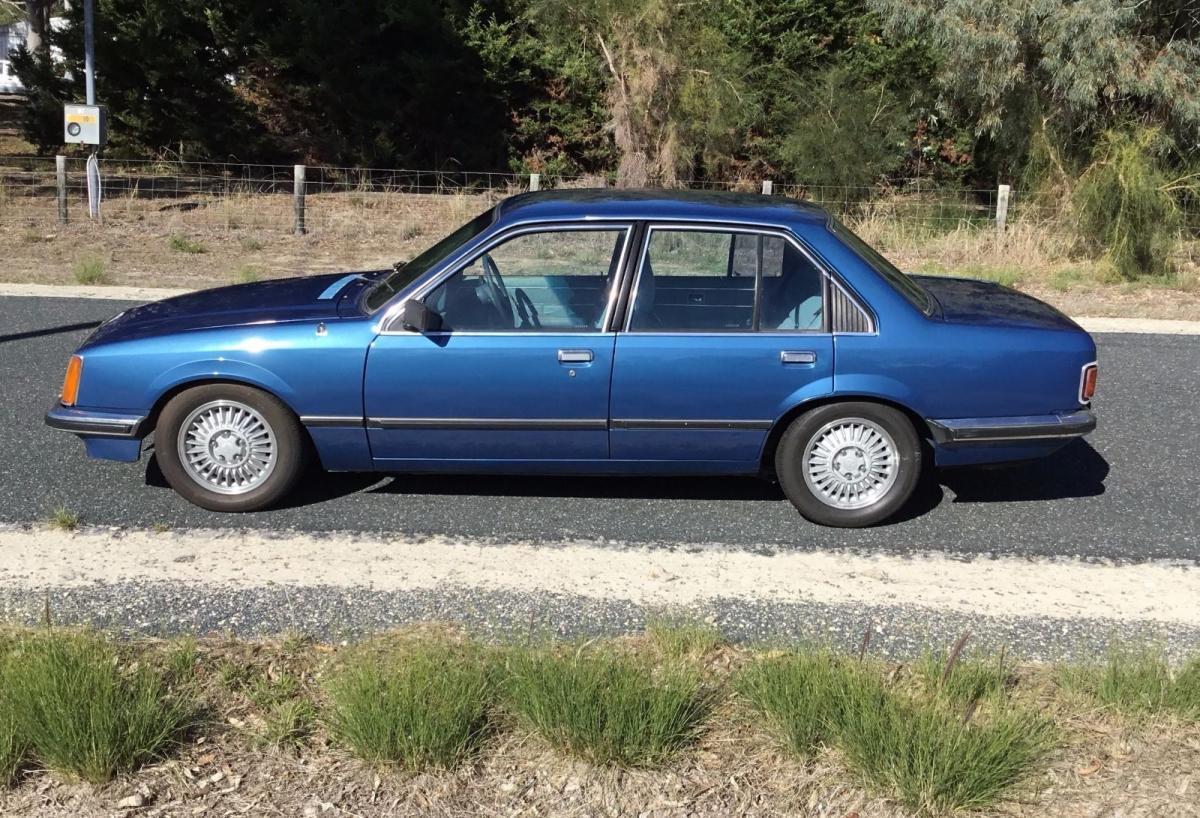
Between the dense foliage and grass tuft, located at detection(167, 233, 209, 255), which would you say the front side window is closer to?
the dense foliage

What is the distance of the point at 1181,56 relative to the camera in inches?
652

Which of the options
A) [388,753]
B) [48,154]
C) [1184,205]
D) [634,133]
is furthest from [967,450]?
[48,154]

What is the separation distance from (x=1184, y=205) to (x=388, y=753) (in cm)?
1589

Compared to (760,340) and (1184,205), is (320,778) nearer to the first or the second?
(760,340)

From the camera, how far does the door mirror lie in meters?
5.31

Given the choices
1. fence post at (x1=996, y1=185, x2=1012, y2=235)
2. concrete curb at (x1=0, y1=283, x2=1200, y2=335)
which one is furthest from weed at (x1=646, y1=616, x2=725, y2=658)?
fence post at (x1=996, y1=185, x2=1012, y2=235)

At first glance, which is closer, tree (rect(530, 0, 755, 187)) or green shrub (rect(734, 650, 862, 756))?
green shrub (rect(734, 650, 862, 756))

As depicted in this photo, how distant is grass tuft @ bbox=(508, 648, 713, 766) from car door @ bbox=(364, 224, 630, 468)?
1.72 m

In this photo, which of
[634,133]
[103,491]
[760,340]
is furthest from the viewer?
[634,133]

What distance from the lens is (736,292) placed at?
5.58m

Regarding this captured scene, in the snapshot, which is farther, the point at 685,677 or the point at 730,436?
the point at 730,436

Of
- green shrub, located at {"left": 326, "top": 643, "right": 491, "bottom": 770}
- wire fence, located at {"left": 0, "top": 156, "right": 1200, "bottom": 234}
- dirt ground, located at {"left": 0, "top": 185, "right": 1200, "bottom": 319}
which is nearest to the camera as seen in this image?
green shrub, located at {"left": 326, "top": 643, "right": 491, "bottom": 770}

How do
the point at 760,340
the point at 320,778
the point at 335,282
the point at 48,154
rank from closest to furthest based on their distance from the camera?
the point at 320,778 → the point at 760,340 → the point at 335,282 → the point at 48,154

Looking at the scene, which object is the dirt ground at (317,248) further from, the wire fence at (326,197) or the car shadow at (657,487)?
the car shadow at (657,487)
